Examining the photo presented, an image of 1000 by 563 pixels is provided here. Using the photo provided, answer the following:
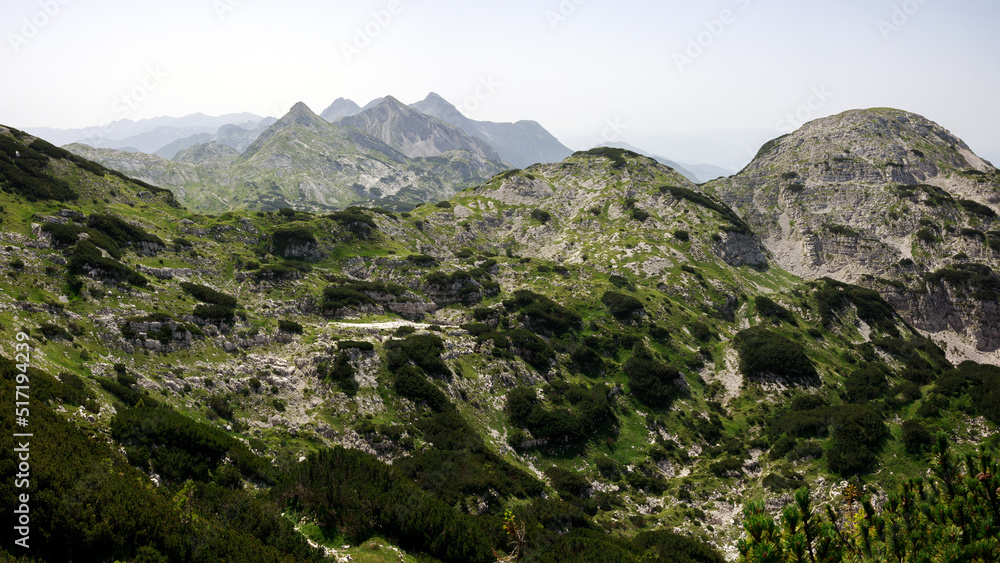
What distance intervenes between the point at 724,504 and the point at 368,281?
3153 inches

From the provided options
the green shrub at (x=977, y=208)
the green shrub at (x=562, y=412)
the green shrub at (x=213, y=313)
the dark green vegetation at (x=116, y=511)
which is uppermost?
the green shrub at (x=977, y=208)

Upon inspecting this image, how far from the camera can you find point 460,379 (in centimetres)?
6294

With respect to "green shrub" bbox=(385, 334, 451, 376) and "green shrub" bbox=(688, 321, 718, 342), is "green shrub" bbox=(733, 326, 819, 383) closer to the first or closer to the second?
"green shrub" bbox=(688, 321, 718, 342)

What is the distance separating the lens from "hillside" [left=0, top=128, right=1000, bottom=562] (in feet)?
82.8

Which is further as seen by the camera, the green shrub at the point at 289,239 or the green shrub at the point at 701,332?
the green shrub at the point at 289,239

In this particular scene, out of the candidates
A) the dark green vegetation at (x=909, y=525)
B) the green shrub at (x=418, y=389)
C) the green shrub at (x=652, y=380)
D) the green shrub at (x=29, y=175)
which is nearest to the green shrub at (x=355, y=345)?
the green shrub at (x=418, y=389)

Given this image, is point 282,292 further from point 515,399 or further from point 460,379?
point 515,399

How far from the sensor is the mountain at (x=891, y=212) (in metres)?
119

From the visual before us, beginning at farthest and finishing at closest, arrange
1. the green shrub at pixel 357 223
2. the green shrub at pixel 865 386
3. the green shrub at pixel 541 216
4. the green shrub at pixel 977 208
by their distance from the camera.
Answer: the green shrub at pixel 541 216 → the green shrub at pixel 977 208 → the green shrub at pixel 357 223 → the green shrub at pixel 865 386

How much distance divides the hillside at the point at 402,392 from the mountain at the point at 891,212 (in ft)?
64.1

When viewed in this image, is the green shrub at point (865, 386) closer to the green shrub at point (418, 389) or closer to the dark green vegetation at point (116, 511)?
the green shrub at point (418, 389)

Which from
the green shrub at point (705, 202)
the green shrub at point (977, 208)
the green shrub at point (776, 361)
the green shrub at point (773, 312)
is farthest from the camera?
the green shrub at point (705, 202)

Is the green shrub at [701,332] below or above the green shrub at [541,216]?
below

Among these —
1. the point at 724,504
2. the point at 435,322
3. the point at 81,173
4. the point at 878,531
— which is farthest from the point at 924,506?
the point at 81,173
